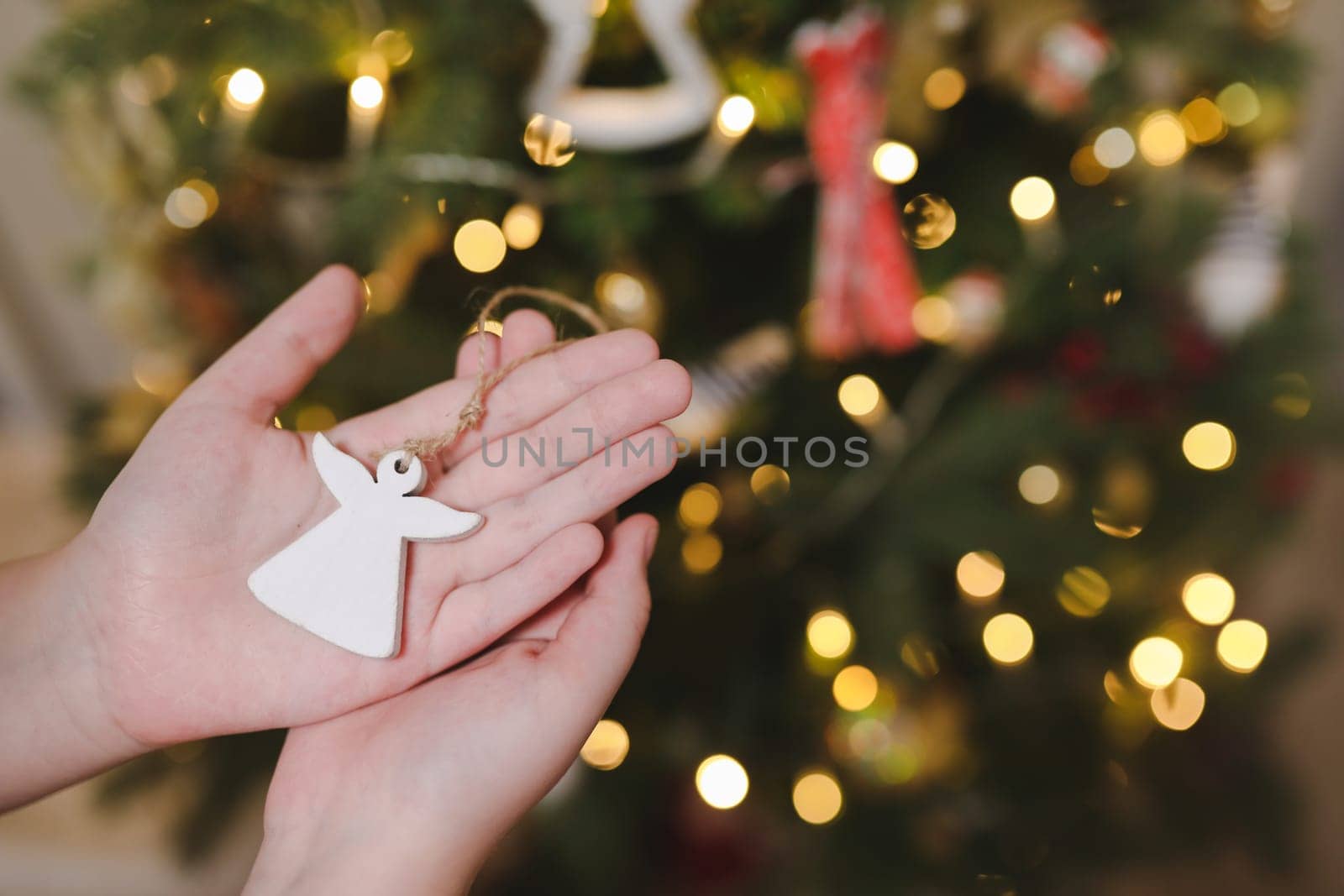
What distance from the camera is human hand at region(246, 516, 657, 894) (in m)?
0.58

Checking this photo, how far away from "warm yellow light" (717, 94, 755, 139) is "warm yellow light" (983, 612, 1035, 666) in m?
0.74

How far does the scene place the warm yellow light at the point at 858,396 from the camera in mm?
1034

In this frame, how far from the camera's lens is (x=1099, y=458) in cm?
111

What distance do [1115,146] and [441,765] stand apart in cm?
102

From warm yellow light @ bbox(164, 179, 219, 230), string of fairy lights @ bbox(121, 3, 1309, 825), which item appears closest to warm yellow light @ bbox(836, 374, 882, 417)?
string of fairy lights @ bbox(121, 3, 1309, 825)

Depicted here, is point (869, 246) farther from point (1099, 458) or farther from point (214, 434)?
point (214, 434)

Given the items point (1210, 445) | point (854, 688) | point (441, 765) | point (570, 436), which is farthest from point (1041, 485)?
point (441, 765)

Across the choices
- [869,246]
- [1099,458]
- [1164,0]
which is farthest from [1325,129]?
[869,246]

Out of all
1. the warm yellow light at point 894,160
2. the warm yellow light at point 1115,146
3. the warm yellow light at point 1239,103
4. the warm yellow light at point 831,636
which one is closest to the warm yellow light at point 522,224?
the warm yellow light at point 894,160

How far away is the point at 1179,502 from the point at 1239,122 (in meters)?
0.52

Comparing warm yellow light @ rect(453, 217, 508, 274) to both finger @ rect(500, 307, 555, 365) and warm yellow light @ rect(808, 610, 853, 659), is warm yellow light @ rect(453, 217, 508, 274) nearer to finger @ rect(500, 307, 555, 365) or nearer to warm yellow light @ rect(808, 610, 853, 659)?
finger @ rect(500, 307, 555, 365)

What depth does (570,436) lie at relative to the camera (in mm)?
A: 659

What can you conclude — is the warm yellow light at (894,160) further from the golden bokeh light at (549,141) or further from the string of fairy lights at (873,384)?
the golden bokeh light at (549,141)

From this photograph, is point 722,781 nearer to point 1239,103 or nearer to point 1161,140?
point 1161,140
